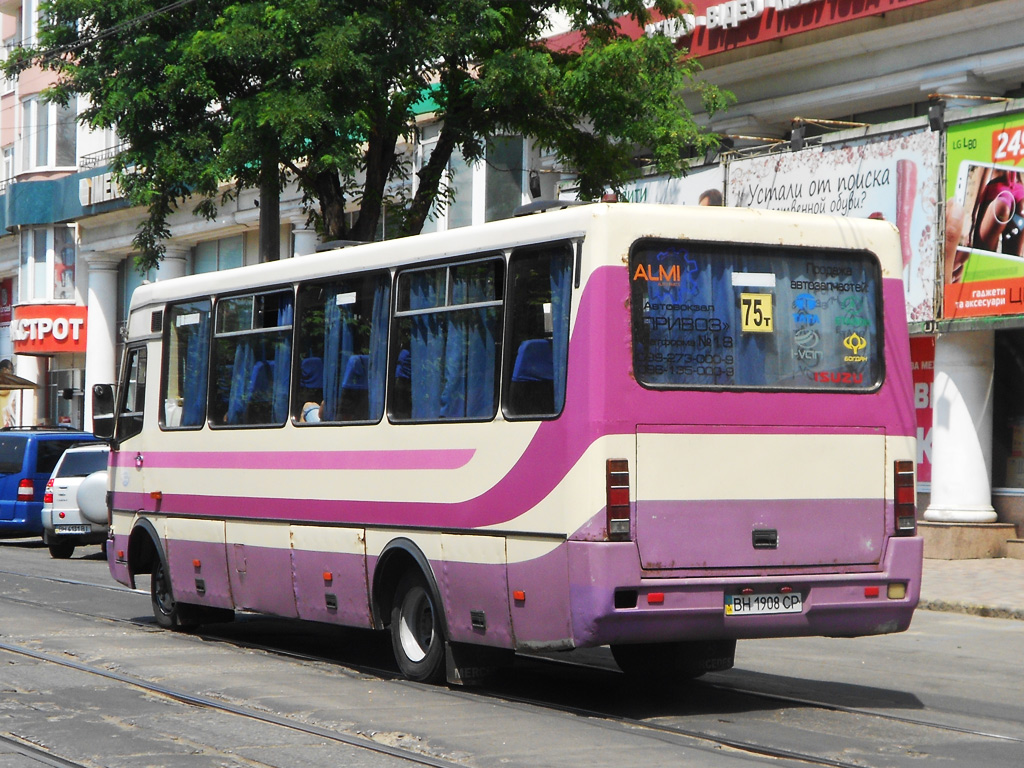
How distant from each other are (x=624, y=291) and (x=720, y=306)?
24.8 inches

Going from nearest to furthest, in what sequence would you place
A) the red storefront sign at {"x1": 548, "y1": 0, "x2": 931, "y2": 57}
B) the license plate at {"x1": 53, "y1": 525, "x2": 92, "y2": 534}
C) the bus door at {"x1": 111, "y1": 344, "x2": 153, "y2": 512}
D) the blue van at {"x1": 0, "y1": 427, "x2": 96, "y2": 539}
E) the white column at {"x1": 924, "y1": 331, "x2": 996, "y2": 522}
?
the bus door at {"x1": 111, "y1": 344, "x2": 153, "y2": 512} < the white column at {"x1": 924, "y1": 331, "x2": 996, "y2": 522} < the red storefront sign at {"x1": 548, "y1": 0, "x2": 931, "y2": 57} < the license plate at {"x1": 53, "y1": 525, "x2": 92, "y2": 534} < the blue van at {"x1": 0, "y1": 427, "x2": 96, "y2": 539}

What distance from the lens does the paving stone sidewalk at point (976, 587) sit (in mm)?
15289

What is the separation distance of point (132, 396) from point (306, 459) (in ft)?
10.5

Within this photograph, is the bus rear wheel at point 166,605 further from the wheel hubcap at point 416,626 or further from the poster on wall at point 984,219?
the poster on wall at point 984,219

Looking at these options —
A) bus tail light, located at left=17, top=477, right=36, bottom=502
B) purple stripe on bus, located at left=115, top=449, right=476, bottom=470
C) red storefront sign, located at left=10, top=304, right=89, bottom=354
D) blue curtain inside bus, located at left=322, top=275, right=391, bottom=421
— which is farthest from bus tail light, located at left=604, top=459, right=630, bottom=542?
red storefront sign, located at left=10, top=304, right=89, bottom=354

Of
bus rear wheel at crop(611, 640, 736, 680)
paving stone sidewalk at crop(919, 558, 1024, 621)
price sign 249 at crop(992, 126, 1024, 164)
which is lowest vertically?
paving stone sidewalk at crop(919, 558, 1024, 621)

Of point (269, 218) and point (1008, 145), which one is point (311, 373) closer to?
point (269, 218)

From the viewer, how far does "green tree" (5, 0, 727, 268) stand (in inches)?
700

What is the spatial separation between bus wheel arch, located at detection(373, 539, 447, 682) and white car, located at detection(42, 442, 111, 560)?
476 inches

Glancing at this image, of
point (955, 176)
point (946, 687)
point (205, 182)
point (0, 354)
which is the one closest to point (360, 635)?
point (946, 687)

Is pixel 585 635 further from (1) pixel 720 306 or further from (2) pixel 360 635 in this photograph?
(2) pixel 360 635

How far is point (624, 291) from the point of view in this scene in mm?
8664

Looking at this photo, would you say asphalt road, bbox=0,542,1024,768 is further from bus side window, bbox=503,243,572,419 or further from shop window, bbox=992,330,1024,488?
shop window, bbox=992,330,1024,488

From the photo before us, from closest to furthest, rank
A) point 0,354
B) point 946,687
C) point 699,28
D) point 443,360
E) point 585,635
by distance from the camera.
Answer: point 585,635 < point 443,360 < point 946,687 < point 699,28 < point 0,354
